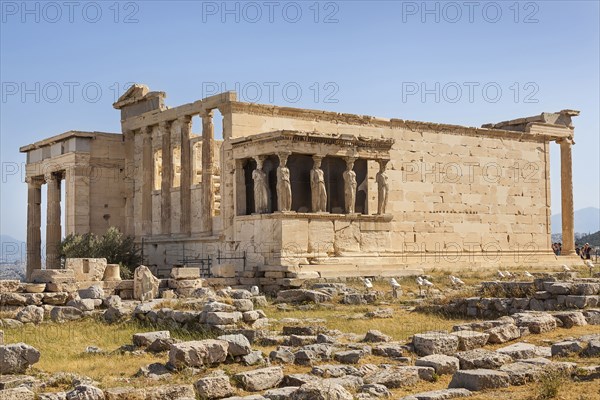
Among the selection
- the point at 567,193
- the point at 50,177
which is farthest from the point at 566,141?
the point at 50,177

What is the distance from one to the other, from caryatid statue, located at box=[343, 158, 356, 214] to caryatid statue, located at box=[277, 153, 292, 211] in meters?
1.99

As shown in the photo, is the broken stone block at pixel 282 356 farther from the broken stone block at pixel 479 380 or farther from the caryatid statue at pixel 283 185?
the caryatid statue at pixel 283 185

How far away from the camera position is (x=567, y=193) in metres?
33.1

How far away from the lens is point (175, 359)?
9.42 meters

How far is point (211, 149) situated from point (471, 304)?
1227 cm

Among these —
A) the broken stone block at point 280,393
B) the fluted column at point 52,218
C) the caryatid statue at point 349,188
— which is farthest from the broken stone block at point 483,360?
the fluted column at point 52,218

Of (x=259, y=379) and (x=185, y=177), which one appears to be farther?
(x=185, y=177)

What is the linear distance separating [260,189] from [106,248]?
20.0ft

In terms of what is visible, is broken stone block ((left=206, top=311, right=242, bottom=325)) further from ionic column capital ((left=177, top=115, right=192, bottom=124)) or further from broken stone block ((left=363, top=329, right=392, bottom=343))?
ionic column capital ((left=177, top=115, right=192, bottom=124))

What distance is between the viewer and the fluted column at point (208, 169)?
1014 inches

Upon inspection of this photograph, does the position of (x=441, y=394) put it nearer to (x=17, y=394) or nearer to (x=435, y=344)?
(x=435, y=344)

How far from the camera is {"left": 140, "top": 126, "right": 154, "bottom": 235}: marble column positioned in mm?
28359

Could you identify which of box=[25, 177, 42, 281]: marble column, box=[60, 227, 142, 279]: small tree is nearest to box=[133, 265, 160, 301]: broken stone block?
box=[60, 227, 142, 279]: small tree

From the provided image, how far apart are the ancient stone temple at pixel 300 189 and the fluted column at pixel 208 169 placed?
0.12 ft
